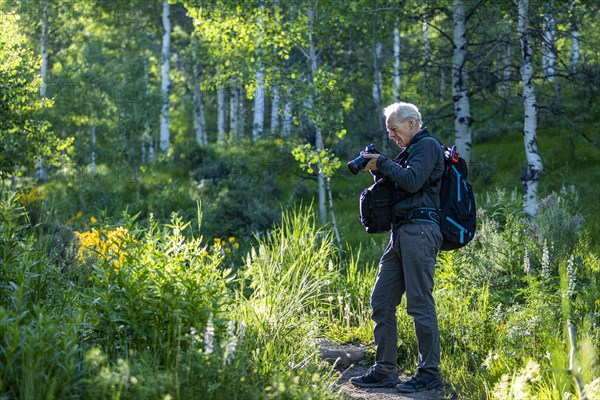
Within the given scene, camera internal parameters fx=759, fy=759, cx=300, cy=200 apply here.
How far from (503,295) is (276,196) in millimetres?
9425

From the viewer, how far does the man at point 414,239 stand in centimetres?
520

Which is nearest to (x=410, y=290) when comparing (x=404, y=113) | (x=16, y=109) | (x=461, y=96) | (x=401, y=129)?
(x=401, y=129)

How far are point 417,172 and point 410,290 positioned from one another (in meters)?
0.83

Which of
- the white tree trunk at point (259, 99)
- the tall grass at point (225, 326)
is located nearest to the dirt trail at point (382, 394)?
the tall grass at point (225, 326)

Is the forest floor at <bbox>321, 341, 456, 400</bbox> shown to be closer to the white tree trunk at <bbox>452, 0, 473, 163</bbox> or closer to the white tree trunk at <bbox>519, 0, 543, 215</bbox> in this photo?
the white tree trunk at <bbox>519, 0, 543, 215</bbox>

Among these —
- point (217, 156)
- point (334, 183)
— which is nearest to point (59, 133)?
point (217, 156)

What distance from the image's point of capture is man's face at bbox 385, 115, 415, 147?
5348mm

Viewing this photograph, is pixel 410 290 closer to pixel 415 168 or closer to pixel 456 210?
pixel 456 210

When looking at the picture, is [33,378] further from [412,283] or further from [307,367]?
[412,283]

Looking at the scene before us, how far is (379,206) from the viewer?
537 cm

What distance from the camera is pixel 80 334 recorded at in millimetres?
4660

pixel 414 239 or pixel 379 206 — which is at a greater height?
pixel 379 206

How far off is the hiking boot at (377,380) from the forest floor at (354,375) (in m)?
0.03

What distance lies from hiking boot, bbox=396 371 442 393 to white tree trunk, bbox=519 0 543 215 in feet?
17.8
